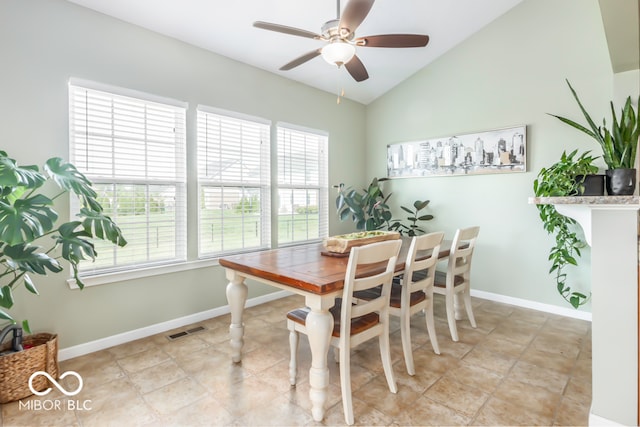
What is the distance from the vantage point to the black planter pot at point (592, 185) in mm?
1649

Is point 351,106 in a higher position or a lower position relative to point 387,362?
higher

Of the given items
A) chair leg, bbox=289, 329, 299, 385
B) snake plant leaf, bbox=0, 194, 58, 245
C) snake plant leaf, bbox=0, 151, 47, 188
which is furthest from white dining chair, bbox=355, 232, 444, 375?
snake plant leaf, bbox=0, 151, 47, 188

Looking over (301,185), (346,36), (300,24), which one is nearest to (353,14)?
(346,36)

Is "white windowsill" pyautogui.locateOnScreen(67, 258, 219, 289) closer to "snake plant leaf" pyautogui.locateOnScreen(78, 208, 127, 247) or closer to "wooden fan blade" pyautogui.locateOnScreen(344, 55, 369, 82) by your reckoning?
"snake plant leaf" pyautogui.locateOnScreen(78, 208, 127, 247)

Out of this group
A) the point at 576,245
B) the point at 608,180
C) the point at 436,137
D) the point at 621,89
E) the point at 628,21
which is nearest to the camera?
the point at 608,180

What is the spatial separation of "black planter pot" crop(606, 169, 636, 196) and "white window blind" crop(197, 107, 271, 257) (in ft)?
10.1

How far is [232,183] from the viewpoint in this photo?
11.4 feet

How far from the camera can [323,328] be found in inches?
66.4

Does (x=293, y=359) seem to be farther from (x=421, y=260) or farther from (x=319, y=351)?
(x=421, y=260)

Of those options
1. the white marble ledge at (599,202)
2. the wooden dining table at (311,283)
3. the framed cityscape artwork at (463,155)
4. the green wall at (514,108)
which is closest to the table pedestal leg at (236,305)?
the wooden dining table at (311,283)

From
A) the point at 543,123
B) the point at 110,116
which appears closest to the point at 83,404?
the point at 110,116

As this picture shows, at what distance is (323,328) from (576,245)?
310 cm

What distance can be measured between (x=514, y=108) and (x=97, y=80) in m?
4.21

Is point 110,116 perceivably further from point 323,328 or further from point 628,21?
point 628,21
